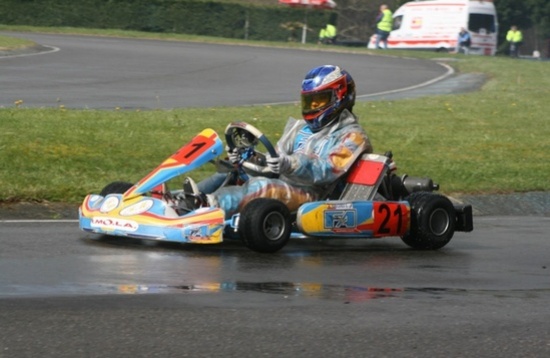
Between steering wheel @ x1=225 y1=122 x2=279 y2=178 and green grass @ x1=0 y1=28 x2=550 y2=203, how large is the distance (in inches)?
84.8

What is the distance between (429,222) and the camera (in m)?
9.05

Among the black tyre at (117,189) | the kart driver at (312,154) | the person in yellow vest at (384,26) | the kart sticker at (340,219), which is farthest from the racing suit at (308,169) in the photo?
the person in yellow vest at (384,26)

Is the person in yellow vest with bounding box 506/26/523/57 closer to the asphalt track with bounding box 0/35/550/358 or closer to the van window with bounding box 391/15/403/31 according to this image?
the van window with bounding box 391/15/403/31

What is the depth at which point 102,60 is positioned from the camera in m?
28.4

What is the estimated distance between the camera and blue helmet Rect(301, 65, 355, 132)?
30.0 feet

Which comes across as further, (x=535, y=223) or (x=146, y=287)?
(x=535, y=223)

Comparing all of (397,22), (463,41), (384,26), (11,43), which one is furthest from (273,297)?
(397,22)

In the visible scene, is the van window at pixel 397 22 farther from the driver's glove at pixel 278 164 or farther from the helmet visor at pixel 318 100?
the driver's glove at pixel 278 164

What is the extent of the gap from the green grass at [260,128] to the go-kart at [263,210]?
2.08 metres

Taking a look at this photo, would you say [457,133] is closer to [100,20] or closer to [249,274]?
[249,274]

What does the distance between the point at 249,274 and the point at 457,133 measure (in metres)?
8.34

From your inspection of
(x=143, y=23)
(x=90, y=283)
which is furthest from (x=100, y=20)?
(x=90, y=283)

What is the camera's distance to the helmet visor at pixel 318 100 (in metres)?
9.13

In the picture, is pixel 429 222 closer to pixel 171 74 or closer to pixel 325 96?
pixel 325 96
